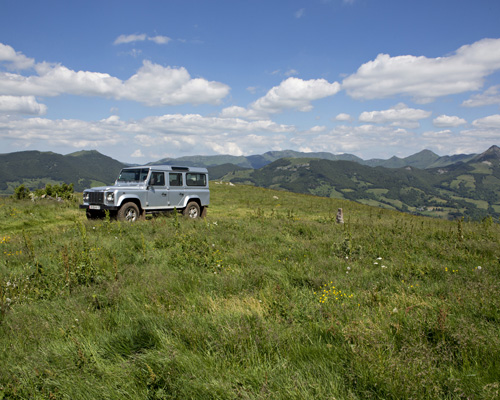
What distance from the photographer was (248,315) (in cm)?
375

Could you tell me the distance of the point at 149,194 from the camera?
13805 mm

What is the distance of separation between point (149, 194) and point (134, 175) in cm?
147

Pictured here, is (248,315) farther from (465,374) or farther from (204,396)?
(465,374)

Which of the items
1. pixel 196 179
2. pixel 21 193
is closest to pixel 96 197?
pixel 196 179

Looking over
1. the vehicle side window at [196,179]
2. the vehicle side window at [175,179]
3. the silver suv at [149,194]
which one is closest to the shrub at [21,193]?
the silver suv at [149,194]

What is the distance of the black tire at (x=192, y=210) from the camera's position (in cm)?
1541

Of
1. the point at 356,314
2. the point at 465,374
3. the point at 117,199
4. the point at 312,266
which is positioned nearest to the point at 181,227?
the point at 117,199

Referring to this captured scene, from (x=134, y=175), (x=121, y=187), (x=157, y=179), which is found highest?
(x=134, y=175)

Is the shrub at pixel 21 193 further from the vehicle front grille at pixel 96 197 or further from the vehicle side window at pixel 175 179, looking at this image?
the vehicle side window at pixel 175 179

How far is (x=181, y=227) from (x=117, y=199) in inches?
159

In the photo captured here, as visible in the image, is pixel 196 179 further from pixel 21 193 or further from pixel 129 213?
pixel 21 193

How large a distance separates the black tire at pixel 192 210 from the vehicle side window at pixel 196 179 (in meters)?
1.10

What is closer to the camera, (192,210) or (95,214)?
(95,214)

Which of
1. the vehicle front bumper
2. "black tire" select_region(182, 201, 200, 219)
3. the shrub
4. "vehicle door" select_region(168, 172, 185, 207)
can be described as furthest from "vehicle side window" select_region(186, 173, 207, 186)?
the shrub
